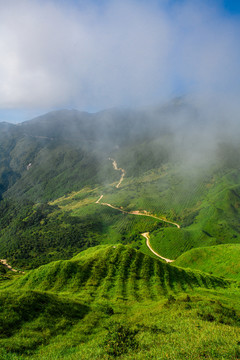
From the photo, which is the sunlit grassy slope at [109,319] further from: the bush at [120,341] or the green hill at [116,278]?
the green hill at [116,278]

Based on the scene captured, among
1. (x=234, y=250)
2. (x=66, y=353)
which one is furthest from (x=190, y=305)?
(x=234, y=250)

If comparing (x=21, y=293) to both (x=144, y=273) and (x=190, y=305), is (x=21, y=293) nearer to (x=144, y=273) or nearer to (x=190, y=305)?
(x=190, y=305)

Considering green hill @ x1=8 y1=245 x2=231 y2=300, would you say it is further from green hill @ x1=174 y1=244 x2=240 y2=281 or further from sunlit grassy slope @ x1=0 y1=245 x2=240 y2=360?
green hill @ x1=174 y1=244 x2=240 y2=281

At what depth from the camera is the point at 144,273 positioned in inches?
2399

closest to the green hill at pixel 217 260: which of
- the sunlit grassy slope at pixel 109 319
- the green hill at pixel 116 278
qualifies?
the green hill at pixel 116 278

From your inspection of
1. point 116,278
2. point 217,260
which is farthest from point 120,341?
point 217,260

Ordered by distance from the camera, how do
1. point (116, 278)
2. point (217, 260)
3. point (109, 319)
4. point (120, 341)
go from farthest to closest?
point (217, 260)
point (116, 278)
point (109, 319)
point (120, 341)

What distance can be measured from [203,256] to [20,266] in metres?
151

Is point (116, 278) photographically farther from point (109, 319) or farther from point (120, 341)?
point (120, 341)

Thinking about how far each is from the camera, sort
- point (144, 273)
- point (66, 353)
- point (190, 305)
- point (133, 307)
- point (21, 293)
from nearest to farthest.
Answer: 1. point (66, 353)
2. point (21, 293)
3. point (190, 305)
4. point (133, 307)
5. point (144, 273)

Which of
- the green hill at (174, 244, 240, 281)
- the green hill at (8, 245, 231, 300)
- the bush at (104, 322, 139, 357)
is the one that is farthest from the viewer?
the green hill at (174, 244, 240, 281)

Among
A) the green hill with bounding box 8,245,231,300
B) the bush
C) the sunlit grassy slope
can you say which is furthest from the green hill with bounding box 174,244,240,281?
the bush

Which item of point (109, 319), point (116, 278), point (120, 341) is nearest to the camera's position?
point (120, 341)

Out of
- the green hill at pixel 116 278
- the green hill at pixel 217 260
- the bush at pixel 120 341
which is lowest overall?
the green hill at pixel 217 260
